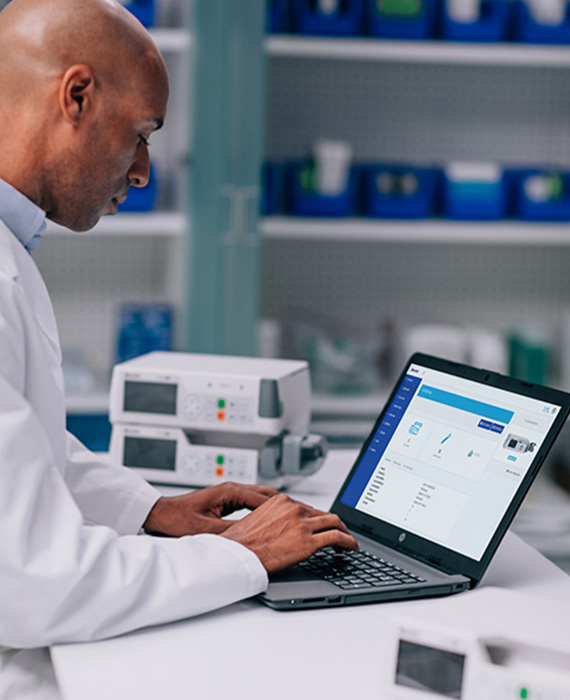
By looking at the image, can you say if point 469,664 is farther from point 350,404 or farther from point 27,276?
point 350,404

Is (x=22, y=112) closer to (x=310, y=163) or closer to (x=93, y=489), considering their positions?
(x=93, y=489)

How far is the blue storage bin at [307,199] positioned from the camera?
292 centimetres

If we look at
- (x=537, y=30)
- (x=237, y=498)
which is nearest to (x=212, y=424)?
(x=237, y=498)

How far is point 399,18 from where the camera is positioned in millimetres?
2881

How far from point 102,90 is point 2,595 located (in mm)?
568

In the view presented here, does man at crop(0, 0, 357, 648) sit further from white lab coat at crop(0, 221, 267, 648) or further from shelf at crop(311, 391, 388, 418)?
shelf at crop(311, 391, 388, 418)

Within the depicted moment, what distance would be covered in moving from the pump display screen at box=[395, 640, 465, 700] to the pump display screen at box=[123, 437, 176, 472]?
0.80 m

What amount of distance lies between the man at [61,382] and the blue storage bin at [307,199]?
167 cm

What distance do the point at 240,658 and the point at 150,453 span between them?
2.21 ft

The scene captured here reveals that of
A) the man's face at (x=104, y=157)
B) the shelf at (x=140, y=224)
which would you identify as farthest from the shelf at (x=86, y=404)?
the man's face at (x=104, y=157)

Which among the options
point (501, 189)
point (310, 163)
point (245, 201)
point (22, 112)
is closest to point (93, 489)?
point (22, 112)

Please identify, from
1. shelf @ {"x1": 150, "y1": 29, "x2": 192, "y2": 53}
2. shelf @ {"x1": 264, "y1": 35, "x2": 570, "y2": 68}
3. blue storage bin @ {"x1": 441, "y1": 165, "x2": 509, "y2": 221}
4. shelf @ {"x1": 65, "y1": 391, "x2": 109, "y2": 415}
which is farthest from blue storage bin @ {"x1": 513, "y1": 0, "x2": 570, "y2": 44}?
shelf @ {"x1": 65, "y1": 391, "x2": 109, "y2": 415}

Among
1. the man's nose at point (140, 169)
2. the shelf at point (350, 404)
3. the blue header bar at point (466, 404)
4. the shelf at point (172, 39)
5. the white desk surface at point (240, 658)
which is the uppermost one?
the shelf at point (172, 39)

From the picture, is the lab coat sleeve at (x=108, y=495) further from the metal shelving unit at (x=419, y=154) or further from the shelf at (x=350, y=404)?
the metal shelving unit at (x=419, y=154)
